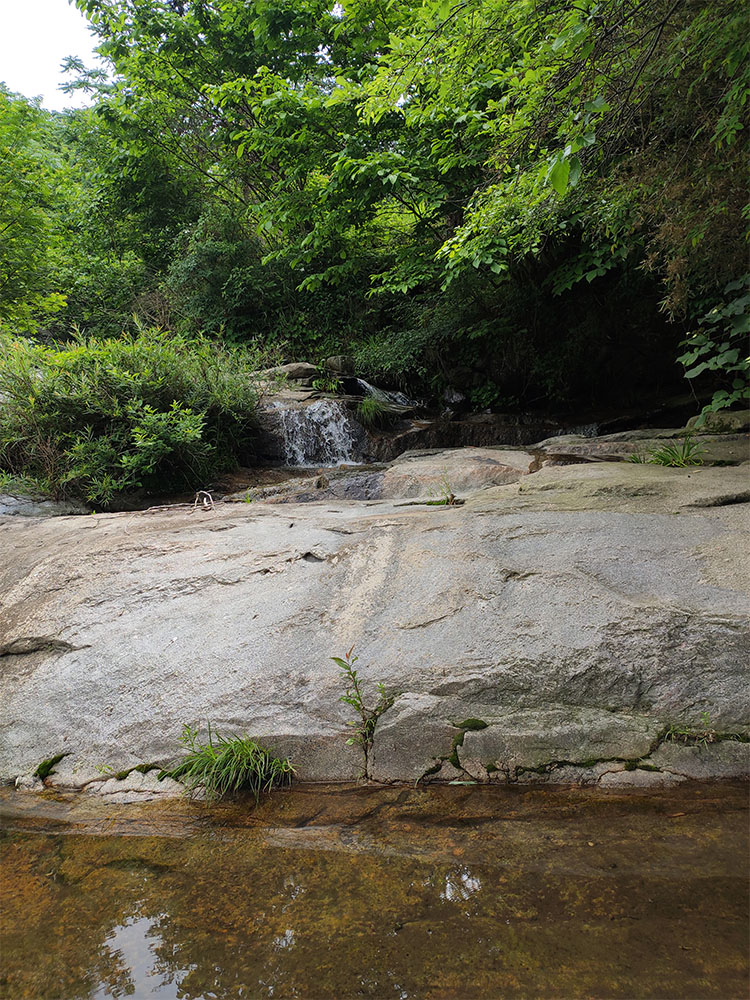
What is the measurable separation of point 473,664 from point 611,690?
578 mm

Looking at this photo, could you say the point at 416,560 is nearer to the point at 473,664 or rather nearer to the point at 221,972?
the point at 473,664

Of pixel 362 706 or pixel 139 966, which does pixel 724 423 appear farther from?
pixel 139 966

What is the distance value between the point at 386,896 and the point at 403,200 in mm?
10607

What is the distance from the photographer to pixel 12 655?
3.24m

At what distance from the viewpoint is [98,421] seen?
7055mm

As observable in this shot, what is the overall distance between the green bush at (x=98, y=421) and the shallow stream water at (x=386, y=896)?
16.3ft

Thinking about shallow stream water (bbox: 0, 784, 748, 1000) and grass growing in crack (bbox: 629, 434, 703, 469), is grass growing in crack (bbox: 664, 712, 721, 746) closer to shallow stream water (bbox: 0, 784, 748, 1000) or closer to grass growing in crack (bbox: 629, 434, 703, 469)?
shallow stream water (bbox: 0, 784, 748, 1000)

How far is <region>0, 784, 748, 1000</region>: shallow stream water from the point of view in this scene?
143 cm

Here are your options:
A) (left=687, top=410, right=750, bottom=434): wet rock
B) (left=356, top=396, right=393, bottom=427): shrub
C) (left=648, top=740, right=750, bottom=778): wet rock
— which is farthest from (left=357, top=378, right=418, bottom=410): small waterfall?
(left=648, top=740, right=750, bottom=778): wet rock

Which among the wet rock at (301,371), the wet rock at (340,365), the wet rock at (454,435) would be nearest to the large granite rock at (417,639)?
the wet rock at (454,435)

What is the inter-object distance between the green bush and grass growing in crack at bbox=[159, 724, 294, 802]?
187 inches

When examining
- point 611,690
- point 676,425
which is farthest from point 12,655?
point 676,425

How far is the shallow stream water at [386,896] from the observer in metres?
1.43

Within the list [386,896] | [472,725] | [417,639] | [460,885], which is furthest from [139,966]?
[417,639]
